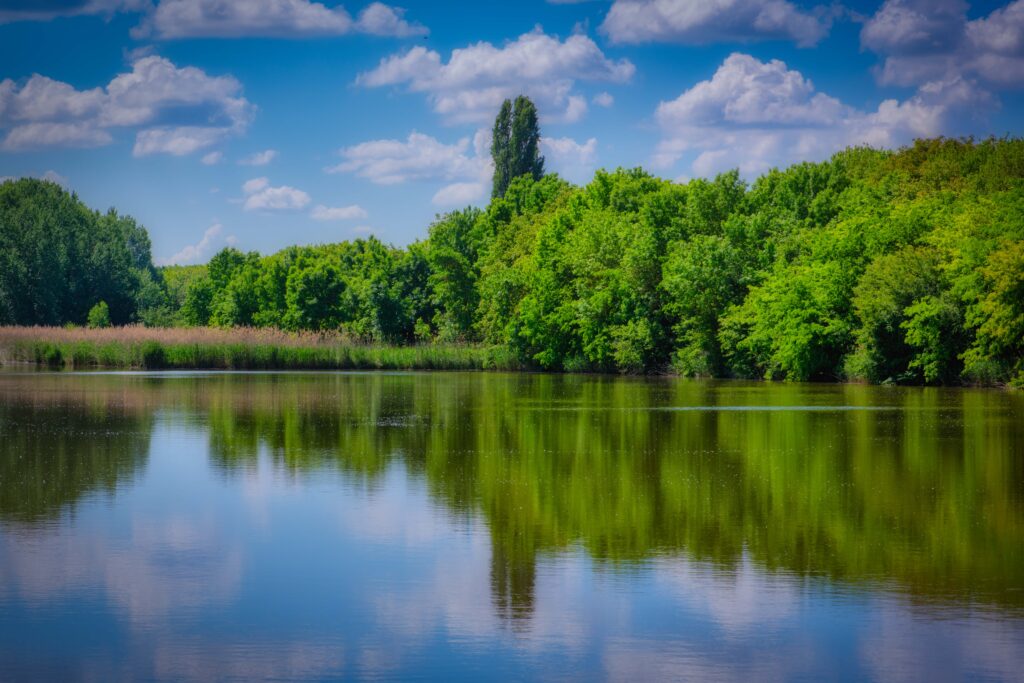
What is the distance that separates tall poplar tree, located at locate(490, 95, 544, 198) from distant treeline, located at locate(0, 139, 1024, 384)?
1738 millimetres

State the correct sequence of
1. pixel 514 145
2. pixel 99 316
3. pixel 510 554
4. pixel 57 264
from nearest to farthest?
pixel 510 554 → pixel 514 145 → pixel 99 316 → pixel 57 264

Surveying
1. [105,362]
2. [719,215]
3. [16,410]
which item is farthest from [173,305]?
[16,410]

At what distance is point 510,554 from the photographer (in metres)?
11.4

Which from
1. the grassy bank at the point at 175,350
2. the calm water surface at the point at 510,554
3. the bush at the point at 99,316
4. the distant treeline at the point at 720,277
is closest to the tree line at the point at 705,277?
the distant treeline at the point at 720,277

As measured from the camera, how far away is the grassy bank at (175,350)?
60.9m

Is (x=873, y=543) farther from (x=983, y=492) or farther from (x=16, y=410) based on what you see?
(x=16, y=410)

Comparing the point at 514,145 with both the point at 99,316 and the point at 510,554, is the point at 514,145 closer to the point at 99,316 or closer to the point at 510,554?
the point at 99,316

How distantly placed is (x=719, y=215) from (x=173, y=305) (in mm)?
80542

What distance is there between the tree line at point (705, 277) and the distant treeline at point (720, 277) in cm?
11

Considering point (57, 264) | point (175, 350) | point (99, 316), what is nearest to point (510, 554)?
point (175, 350)

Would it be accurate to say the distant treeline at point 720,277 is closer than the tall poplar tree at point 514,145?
Yes

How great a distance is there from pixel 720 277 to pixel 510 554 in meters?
47.7

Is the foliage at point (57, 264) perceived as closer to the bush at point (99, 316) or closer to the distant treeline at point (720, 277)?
the distant treeline at point (720, 277)

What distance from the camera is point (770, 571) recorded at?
10641 mm
